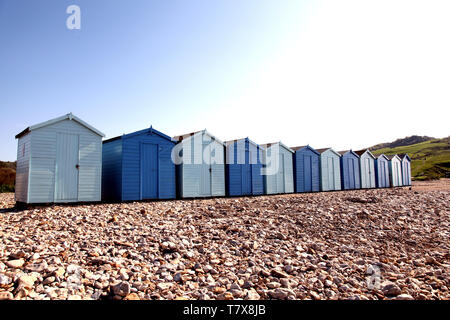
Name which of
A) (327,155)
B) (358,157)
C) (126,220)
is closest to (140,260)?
(126,220)

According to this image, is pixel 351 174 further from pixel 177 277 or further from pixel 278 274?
pixel 177 277

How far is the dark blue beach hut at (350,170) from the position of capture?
24609mm

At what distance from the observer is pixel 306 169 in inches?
843

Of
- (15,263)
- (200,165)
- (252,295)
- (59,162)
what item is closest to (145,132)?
(200,165)

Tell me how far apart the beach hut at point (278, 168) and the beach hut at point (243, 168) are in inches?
21.3

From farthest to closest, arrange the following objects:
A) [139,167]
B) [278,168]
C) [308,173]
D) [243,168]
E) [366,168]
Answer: [366,168], [308,173], [278,168], [243,168], [139,167]

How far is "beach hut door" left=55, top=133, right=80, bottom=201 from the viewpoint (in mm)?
11422

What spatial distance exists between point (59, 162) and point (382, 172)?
27.7m

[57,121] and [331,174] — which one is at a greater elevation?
[57,121]

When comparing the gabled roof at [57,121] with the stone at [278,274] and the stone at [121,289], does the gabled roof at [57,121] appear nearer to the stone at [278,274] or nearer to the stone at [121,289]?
the stone at [121,289]

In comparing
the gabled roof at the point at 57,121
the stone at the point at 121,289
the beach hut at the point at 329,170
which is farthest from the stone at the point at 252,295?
the beach hut at the point at 329,170

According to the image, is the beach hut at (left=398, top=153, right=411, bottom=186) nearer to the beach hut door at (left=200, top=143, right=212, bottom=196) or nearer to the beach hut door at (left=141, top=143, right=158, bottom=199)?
the beach hut door at (left=200, top=143, right=212, bottom=196)

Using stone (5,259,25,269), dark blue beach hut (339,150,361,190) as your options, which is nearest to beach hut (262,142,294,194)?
dark blue beach hut (339,150,361,190)
